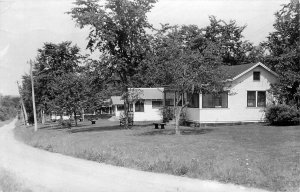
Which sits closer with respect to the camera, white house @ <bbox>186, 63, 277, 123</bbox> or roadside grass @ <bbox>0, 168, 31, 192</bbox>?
roadside grass @ <bbox>0, 168, 31, 192</bbox>

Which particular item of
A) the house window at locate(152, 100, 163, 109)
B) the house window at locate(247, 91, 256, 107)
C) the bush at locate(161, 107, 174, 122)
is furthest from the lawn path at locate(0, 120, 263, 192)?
the house window at locate(152, 100, 163, 109)

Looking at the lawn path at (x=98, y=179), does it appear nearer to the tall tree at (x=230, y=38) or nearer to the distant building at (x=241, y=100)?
the distant building at (x=241, y=100)

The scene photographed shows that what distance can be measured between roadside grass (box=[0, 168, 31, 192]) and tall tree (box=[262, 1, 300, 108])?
82.0 ft

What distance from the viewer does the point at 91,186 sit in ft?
37.4

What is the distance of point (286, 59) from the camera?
34.2 m

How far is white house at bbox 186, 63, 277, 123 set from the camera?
33625 millimetres

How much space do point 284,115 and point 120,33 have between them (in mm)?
16674

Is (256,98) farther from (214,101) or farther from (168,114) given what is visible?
(168,114)

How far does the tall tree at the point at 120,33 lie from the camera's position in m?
34.0

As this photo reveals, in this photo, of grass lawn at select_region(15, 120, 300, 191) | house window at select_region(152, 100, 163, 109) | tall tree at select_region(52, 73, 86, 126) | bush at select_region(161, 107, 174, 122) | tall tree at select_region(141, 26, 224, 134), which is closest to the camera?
grass lawn at select_region(15, 120, 300, 191)

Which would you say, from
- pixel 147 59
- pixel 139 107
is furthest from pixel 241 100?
pixel 139 107

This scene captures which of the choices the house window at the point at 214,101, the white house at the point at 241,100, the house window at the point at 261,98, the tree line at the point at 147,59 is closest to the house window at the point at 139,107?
the tree line at the point at 147,59

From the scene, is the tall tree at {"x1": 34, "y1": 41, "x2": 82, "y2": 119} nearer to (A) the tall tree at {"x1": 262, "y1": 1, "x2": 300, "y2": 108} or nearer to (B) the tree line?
(B) the tree line

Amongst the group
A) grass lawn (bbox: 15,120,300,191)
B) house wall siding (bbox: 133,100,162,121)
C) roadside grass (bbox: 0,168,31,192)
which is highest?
house wall siding (bbox: 133,100,162,121)
